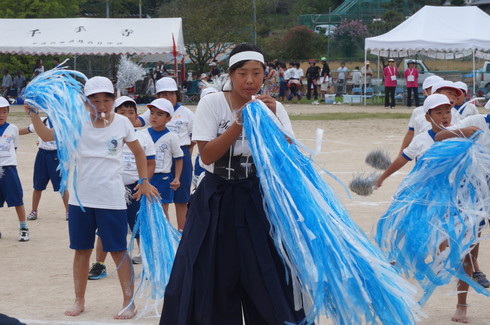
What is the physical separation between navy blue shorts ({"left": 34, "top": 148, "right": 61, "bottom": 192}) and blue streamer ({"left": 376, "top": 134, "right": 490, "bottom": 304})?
521 cm

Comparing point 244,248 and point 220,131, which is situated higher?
point 220,131

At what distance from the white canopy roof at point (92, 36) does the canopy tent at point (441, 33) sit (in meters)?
7.31

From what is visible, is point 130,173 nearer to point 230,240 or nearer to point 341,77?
point 230,240

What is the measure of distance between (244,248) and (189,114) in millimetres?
4471

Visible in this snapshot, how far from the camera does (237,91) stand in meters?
4.17

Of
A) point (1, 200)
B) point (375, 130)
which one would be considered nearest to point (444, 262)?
point (1, 200)

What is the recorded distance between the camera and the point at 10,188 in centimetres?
848

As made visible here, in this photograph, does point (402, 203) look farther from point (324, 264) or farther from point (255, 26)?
point (255, 26)

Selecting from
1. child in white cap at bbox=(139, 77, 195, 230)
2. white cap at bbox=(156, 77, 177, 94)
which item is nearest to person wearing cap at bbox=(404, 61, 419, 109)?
child in white cap at bbox=(139, 77, 195, 230)

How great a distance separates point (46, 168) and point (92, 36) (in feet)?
66.3

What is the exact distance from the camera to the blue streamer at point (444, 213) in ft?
17.3

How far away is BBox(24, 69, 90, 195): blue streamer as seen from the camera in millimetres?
5629

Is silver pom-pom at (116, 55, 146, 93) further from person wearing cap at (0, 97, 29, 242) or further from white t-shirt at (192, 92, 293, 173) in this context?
white t-shirt at (192, 92, 293, 173)

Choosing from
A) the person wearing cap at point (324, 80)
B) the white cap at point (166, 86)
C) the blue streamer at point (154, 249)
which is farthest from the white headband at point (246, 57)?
the person wearing cap at point (324, 80)
